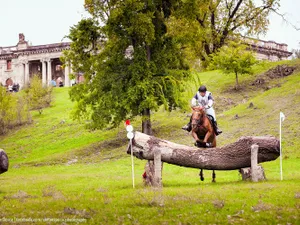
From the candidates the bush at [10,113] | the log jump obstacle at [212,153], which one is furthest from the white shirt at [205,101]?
the bush at [10,113]

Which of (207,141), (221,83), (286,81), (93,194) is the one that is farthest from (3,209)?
(221,83)

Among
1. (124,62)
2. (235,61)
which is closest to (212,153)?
(124,62)

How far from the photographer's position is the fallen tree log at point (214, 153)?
15.8 meters

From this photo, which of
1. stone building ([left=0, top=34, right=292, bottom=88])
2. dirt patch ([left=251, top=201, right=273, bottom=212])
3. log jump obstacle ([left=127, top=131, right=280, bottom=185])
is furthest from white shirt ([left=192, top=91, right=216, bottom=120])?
stone building ([left=0, top=34, right=292, bottom=88])

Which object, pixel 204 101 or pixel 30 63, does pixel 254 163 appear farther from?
pixel 30 63

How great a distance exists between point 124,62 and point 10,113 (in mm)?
17432

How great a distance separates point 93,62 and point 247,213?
2376cm

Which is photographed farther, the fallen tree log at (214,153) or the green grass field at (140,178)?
the fallen tree log at (214,153)

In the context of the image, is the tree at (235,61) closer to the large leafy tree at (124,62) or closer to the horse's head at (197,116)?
the large leafy tree at (124,62)

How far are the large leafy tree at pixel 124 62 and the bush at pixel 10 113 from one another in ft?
46.0

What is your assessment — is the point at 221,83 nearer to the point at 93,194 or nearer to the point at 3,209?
the point at 93,194

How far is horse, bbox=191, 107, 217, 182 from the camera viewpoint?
16.0 meters

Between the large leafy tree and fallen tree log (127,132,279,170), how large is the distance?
15.1 metres

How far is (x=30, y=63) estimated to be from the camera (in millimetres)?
93438
